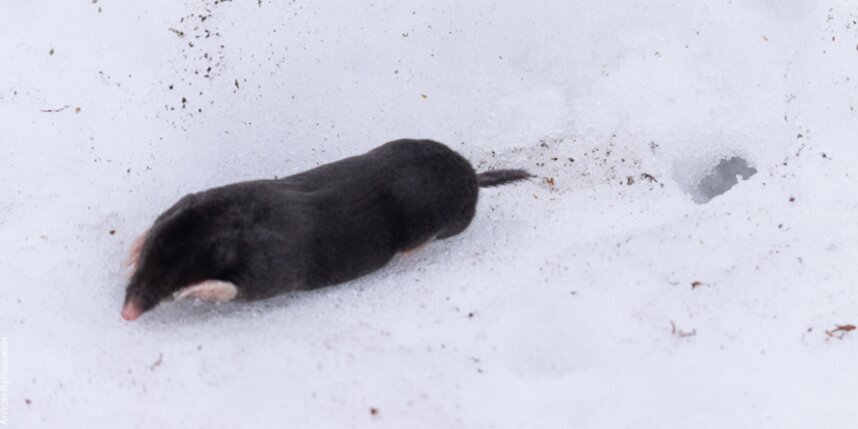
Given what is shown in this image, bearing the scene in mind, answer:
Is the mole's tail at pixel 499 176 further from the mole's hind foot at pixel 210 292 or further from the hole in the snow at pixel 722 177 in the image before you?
the mole's hind foot at pixel 210 292

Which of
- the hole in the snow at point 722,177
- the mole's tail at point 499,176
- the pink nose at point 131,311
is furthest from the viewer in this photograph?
the hole in the snow at point 722,177

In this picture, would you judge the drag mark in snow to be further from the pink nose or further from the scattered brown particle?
the pink nose

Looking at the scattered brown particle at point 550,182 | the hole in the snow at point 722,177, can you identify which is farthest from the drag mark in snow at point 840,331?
the scattered brown particle at point 550,182

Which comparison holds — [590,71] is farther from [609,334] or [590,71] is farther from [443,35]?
[609,334]

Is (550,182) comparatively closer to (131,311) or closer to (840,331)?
(840,331)

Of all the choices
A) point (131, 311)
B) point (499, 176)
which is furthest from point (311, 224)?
point (499, 176)
